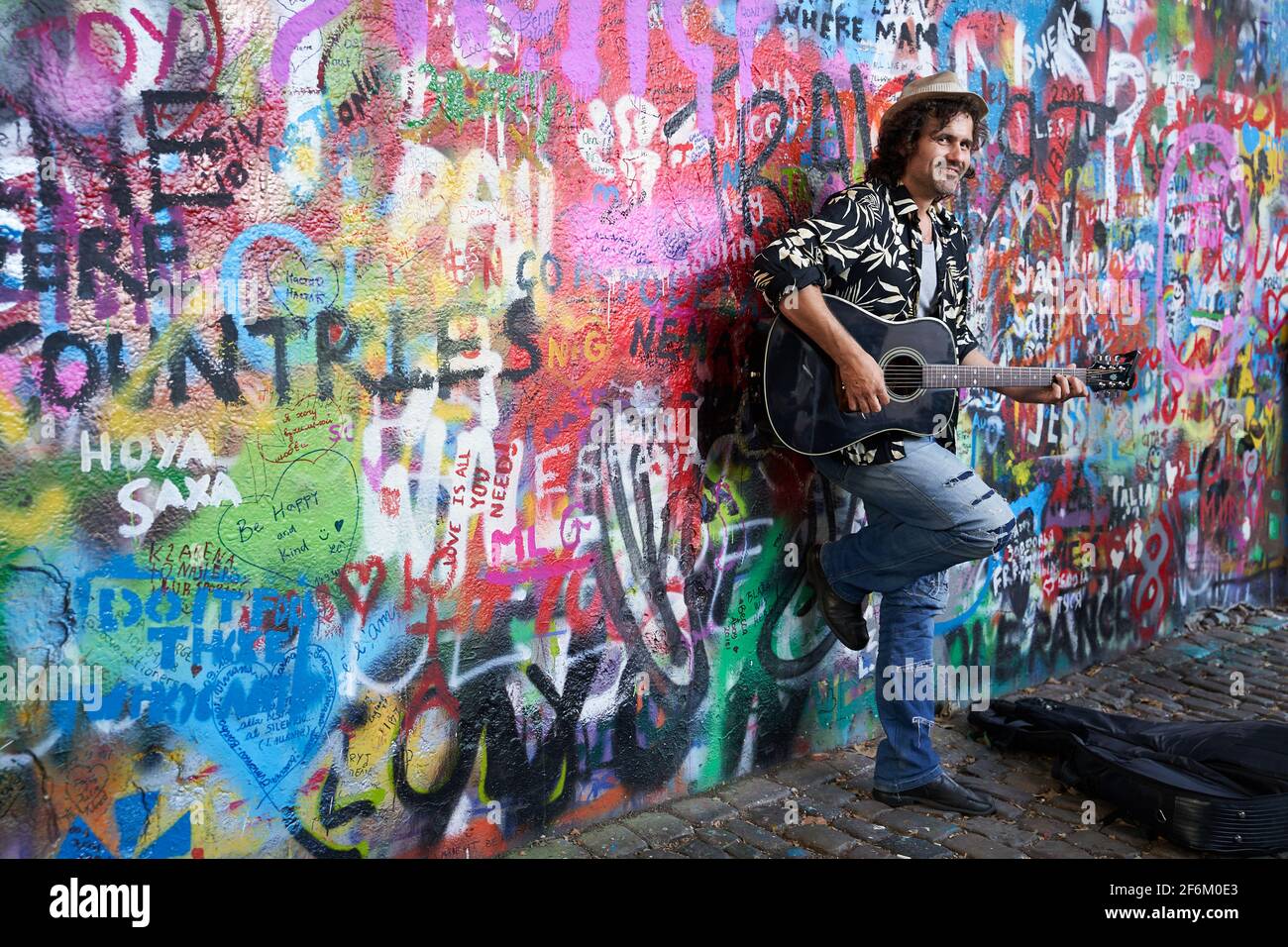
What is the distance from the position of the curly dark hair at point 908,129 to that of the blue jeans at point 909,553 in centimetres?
101

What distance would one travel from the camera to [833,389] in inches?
138

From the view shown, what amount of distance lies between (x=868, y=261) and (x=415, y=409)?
159 cm

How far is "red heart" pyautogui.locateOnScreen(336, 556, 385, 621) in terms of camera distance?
2.96 meters

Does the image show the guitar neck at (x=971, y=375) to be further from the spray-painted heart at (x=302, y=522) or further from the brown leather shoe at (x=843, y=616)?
the spray-painted heart at (x=302, y=522)

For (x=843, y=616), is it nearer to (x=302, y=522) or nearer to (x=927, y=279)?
(x=927, y=279)

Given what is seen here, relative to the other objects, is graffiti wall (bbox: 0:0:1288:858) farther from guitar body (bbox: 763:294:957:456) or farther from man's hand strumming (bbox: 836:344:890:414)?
man's hand strumming (bbox: 836:344:890:414)

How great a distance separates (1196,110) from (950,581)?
3.18 meters

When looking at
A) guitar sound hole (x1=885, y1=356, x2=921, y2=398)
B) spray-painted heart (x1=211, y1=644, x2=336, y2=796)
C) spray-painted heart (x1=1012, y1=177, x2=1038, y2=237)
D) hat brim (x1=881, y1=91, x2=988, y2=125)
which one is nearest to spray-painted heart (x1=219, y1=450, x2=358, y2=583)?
spray-painted heart (x1=211, y1=644, x2=336, y2=796)

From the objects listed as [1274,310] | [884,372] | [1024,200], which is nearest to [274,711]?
[884,372]

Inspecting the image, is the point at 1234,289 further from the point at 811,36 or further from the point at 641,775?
the point at 641,775

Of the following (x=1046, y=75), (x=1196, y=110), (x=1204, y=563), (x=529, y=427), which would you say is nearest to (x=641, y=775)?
(x=529, y=427)

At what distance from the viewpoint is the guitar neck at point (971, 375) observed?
3.59 meters

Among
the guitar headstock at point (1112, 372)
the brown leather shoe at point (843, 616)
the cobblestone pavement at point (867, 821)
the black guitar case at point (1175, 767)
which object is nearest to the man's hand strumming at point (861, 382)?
→ the brown leather shoe at point (843, 616)

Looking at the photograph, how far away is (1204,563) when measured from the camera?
6223mm
